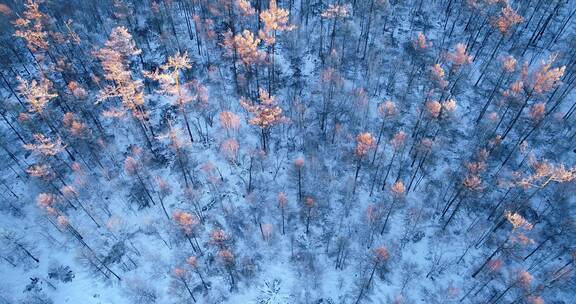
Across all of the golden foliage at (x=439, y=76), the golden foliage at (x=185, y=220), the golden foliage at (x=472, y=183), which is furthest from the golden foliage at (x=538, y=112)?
the golden foliage at (x=185, y=220)

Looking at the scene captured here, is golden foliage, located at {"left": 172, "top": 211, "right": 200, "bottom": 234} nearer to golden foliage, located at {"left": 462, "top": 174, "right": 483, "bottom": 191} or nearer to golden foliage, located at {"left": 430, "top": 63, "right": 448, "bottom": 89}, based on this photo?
golden foliage, located at {"left": 462, "top": 174, "right": 483, "bottom": 191}

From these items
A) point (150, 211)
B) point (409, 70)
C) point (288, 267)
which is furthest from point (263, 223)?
point (409, 70)

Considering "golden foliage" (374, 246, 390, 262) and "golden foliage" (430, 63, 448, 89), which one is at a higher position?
"golden foliage" (430, 63, 448, 89)

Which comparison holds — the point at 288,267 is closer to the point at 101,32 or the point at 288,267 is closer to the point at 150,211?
the point at 150,211

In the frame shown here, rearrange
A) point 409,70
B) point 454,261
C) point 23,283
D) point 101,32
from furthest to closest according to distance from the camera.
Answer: point 101,32 → point 409,70 → point 454,261 → point 23,283

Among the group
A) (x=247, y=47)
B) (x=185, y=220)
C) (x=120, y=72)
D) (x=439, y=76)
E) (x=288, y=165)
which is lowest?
(x=185, y=220)

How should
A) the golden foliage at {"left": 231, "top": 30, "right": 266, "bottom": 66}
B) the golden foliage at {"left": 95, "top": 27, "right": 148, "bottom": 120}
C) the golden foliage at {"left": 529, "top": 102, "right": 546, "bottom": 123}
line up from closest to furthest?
the golden foliage at {"left": 95, "top": 27, "right": 148, "bottom": 120} < the golden foliage at {"left": 231, "top": 30, "right": 266, "bottom": 66} < the golden foliage at {"left": 529, "top": 102, "right": 546, "bottom": 123}

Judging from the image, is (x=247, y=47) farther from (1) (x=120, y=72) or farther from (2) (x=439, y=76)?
(2) (x=439, y=76)

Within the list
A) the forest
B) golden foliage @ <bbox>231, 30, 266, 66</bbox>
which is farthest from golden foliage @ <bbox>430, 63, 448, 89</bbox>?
golden foliage @ <bbox>231, 30, 266, 66</bbox>

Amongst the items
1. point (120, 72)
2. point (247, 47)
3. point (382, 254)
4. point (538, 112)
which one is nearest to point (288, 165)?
point (247, 47)
